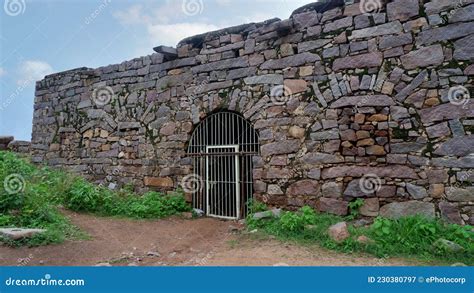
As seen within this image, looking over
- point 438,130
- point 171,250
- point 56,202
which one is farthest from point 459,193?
point 56,202

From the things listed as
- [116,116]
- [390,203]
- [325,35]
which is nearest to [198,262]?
[390,203]

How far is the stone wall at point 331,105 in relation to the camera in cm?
477

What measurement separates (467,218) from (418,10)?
118 inches

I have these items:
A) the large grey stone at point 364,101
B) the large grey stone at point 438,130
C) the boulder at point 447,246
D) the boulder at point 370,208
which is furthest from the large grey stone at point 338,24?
the boulder at point 447,246

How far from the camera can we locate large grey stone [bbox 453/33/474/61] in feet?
15.4

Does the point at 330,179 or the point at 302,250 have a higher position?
the point at 330,179

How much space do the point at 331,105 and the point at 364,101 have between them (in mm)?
507

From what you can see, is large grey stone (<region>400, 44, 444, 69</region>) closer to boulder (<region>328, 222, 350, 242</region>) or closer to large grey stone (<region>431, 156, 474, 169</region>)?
large grey stone (<region>431, 156, 474, 169</region>)

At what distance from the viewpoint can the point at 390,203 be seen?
16.4 feet

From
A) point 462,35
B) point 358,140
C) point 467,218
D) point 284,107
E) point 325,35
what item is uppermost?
point 325,35

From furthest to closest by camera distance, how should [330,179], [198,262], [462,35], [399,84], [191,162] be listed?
[191,162], [330,179], [399,84], [462,35], [198,262]

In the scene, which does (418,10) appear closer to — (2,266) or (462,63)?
(462,63)

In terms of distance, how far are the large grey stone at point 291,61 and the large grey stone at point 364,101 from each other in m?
0.85

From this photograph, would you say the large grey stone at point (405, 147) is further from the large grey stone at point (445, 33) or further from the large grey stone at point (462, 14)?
the large grey stone at point (462, 14)
